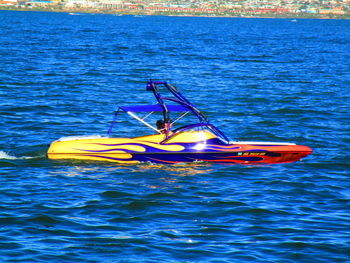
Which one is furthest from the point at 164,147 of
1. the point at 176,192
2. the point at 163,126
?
the point at 176,192

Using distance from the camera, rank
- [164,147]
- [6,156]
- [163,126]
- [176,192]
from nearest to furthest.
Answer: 1. [176,192]
2. [164,147]
3. [163,126]
4. [6,156]

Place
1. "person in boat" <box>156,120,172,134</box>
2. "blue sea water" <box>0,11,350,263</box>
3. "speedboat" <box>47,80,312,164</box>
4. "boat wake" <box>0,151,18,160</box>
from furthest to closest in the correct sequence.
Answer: "boat wake" <box>0,151,18,160</box> → "person in boat" <box>156,120,172,134</box> → "speedboat" <box>47,80,312,164</box> → "blue sea water" <box>0,11,350,263</box>

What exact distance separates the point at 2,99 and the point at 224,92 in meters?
12.6

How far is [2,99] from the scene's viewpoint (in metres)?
31.2

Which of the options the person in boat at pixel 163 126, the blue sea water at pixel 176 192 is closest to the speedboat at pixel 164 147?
the person in boat at pixel 163 126

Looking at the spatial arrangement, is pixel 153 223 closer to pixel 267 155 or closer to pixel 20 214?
pixel 20 214

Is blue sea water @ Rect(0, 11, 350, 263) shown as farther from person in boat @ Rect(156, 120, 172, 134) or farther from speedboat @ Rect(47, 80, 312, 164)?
person in boat @ Rect(156, 120, 172, 134)

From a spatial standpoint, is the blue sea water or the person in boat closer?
the blue sea water

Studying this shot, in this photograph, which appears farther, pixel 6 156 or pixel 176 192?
pixel 6 156

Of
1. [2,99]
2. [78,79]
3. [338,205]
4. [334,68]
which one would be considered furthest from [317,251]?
[334,68]

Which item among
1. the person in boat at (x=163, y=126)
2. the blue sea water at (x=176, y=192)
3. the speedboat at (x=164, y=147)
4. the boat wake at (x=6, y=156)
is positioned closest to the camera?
the blue sea water at (x=176, y=192)

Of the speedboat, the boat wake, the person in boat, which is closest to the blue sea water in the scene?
the boat wake

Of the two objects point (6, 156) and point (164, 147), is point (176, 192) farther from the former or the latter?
point (6, 156)

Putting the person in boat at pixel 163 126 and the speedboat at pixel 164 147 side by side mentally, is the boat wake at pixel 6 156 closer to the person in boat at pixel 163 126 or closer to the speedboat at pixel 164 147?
the speedboat at pixel 164 147
